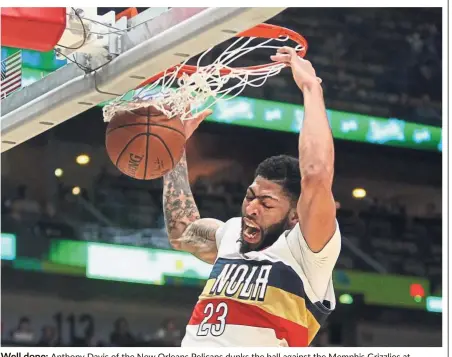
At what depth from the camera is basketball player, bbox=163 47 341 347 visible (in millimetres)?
4676

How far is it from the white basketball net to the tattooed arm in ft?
1.32

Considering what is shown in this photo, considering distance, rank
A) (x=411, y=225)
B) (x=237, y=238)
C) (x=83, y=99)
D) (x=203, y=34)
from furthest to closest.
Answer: (x=411, y=225) → (x=237, y=238) → (x=83, y=99) → (x=203, y=34)

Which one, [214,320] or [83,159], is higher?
[83,159]

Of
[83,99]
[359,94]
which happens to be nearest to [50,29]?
[83,99]

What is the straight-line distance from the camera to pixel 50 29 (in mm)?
4234

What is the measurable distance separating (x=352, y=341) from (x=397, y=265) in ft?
1.57

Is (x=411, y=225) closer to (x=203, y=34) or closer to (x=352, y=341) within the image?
(x=352, y=341)

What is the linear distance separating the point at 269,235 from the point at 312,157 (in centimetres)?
37

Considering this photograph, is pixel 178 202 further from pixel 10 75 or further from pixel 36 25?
pixel 36 25

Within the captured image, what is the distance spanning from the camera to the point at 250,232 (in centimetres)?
485

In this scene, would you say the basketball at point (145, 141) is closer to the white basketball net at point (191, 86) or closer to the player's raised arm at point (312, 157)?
the white basketball net at point (191, 86)

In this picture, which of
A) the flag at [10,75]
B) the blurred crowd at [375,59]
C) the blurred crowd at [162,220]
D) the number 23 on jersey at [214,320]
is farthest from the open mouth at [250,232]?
the flag at [10,75]

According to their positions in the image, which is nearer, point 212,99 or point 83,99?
point 83,99

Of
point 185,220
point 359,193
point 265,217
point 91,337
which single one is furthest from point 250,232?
point 91,337
